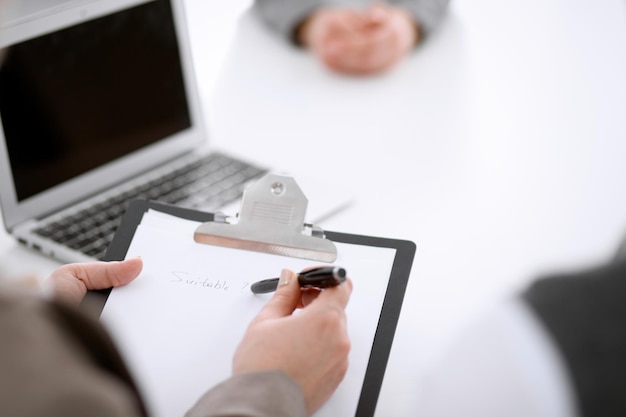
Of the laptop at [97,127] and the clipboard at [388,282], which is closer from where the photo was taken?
the clipboard at [388,282]

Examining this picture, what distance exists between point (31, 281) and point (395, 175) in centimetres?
75

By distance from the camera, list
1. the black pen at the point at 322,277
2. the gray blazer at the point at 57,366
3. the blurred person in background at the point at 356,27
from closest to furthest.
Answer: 1. the gray blazer at the point at 57,366
2. the black pen at the point at 322,277
3. the blurred person in background at the point at 356,27

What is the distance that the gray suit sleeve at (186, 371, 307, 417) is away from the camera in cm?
63

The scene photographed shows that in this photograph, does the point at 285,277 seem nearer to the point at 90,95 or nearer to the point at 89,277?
the point at 89,277

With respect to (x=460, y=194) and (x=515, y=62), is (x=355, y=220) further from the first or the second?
(x=515, y=62)

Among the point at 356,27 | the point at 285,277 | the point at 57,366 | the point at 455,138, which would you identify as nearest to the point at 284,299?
the point at 285,277

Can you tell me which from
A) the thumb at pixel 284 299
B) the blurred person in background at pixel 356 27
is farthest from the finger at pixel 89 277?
the blurred person in background at pixel 356 27

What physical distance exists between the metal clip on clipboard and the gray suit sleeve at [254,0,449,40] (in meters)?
0.79

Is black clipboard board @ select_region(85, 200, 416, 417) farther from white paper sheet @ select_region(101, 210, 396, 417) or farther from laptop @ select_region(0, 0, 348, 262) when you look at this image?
laptop @ select_region(0, 0, 348, 262)

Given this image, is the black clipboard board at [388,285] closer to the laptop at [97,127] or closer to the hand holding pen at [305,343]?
the hand holding pen at [305,343]

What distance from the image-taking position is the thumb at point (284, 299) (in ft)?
2.47

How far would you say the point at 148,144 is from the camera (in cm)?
123

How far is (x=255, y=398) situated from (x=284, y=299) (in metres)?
0.14

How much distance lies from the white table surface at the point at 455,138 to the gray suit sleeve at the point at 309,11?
0.11 ft
